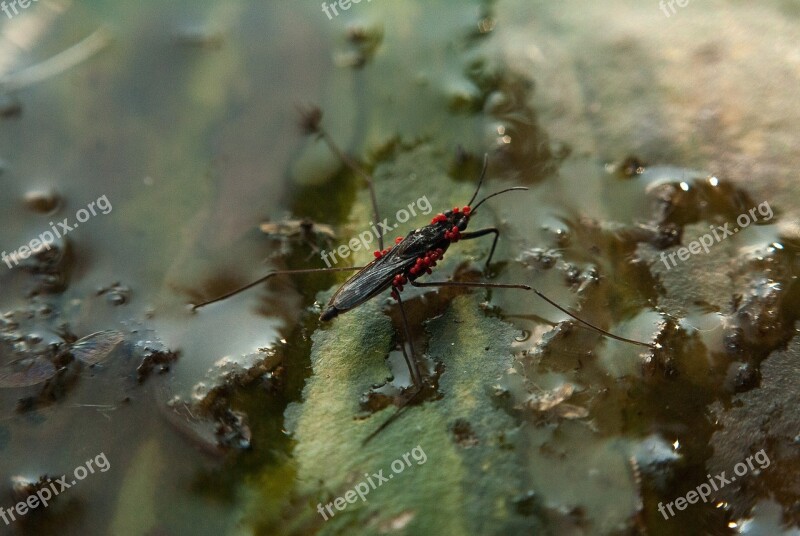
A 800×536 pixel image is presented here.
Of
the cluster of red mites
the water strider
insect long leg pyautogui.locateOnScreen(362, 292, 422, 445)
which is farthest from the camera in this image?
the cluster of red mites

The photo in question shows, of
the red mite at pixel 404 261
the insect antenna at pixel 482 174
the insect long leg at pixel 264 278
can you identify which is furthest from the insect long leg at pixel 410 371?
the insect antenna at pixel 482 174

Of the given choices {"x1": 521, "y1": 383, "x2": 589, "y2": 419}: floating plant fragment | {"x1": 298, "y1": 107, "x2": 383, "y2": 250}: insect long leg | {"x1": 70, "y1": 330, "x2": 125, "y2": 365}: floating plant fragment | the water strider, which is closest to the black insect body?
the water strider

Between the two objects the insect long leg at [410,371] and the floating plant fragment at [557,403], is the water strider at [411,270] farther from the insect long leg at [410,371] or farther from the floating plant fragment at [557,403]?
the floating plant fragment at [557,403]

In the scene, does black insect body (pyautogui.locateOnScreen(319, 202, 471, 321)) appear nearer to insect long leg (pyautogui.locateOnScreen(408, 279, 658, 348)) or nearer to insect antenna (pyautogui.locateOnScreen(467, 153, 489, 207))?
insect long leg (pyautogui.locateOnScreen(408, 279, 658, 348))

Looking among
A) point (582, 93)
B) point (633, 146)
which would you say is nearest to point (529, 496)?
point (633, 146)

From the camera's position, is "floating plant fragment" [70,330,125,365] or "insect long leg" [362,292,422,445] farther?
"floating plant fragment" [70,330,125,365]

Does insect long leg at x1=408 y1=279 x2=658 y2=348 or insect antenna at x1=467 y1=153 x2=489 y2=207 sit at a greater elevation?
insect antenna at x1=467 y1=153 x2=489 y2=207

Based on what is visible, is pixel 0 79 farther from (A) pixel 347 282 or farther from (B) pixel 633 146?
(B) pixel 633 146

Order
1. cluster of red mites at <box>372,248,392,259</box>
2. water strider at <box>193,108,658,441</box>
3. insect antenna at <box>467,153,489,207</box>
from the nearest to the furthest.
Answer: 1. water strider at <box>193,108,658,441</box>
2. cluster of red mites at <box>372,248,392,259</box>
3. insect antenna at <box>467,153,489,207</box>

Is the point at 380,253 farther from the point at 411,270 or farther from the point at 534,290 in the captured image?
the point at 534,290
